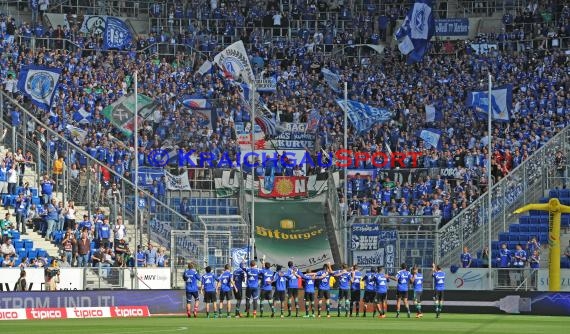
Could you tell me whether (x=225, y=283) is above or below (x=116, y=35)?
below

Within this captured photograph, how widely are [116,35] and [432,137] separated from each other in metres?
19.7

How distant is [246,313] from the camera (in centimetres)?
5788

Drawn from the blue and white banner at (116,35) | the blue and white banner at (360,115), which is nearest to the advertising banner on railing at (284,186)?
the blue and white banner at (360,115)

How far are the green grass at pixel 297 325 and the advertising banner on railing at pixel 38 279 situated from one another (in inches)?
195

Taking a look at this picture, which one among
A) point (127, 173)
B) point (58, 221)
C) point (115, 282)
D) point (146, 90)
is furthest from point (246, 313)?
point (146, 90)

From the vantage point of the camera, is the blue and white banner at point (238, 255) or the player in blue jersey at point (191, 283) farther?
the blue and white banner at point (238, 255)

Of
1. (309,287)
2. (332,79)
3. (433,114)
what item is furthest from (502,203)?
(332,79)

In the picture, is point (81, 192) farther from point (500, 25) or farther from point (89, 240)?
point (500, 25)

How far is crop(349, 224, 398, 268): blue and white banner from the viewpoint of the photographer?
66.4m

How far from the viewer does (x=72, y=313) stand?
5447 cm

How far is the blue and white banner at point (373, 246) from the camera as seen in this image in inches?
2615

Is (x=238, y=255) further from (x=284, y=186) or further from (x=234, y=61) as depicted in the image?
(x=234, y=61)

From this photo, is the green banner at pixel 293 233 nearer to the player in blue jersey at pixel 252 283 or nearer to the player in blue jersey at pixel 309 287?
the player in blue jersey at pixel 309 287

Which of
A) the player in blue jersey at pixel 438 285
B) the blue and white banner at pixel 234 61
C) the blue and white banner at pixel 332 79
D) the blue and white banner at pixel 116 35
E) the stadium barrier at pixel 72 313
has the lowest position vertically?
the stadium barrier at pixel 72 313
